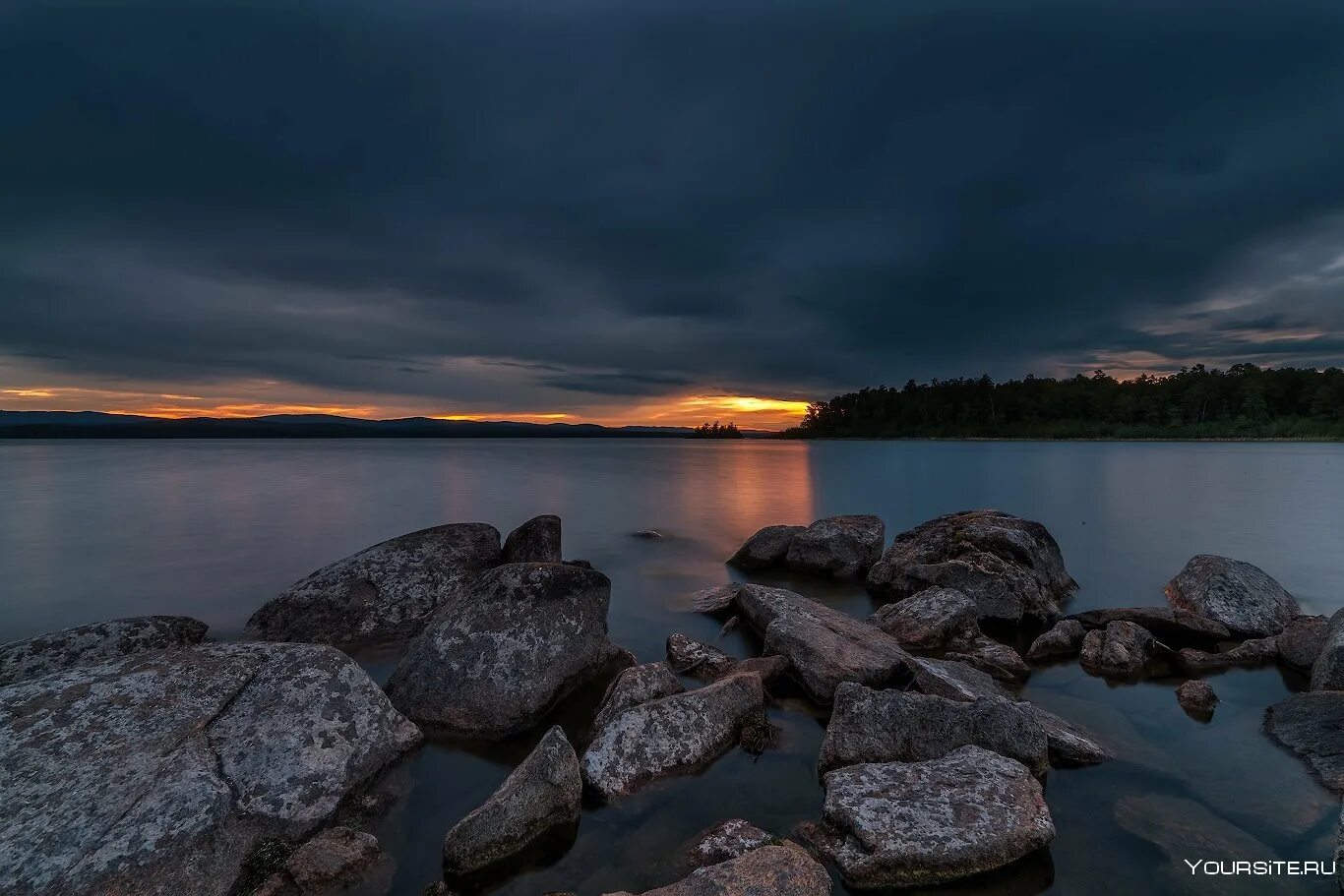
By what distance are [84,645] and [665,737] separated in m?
6.92

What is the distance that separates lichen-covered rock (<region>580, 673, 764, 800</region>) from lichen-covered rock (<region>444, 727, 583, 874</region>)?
12.6 inches

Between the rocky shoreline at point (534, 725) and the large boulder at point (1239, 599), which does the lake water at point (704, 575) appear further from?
the large boulder at point (1239, 599)

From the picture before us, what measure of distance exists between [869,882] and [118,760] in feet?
17.5

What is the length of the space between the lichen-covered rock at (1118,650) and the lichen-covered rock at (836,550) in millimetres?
5286

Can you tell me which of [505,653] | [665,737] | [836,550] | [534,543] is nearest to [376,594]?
[534,543]

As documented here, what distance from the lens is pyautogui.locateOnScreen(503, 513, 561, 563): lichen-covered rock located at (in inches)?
411

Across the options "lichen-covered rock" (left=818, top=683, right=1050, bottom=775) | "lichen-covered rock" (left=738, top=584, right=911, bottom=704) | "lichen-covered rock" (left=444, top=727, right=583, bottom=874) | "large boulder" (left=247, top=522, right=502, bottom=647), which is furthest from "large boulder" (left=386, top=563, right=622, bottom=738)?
"lichen-covered rock" (left=818, top=683, right=1050, bottom=775)

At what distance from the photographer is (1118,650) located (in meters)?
7.90

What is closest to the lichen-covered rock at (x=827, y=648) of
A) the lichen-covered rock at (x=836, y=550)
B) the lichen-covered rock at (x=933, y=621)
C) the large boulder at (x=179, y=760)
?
the lichen-covered rock at (x=933, y=621)

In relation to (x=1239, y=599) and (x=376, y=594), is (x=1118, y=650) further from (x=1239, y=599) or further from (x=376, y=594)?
(x=376, y=594)

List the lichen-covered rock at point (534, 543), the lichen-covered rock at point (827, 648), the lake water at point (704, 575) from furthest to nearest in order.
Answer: the lichen-covered rock at point (534, 543)
the lichen-covered rock at point (827, 648)
the lake water at point (704, 575)

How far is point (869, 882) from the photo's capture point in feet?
13.4

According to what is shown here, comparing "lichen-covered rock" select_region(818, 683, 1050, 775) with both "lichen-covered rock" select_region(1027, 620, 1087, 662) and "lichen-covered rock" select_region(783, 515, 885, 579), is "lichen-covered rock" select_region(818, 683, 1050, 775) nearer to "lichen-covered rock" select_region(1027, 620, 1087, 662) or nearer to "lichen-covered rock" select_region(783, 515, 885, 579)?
"lichen-covered rock" select_region(1027, 620, 1087, 662)

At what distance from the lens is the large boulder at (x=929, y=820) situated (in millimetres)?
4078
